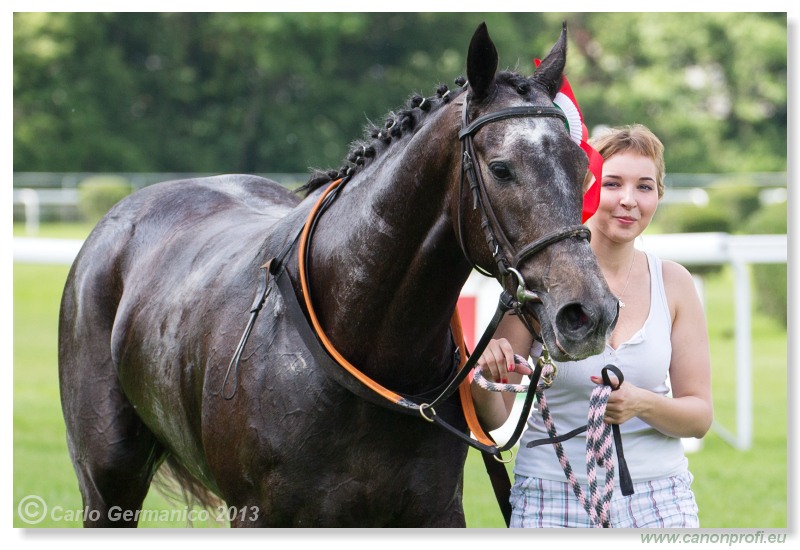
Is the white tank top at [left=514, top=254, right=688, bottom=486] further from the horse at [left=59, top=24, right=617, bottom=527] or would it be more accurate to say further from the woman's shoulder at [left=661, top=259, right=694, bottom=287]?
the horse at [left=59, top=24, right=617, bottom=527]

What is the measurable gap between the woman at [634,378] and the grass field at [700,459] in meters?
2.08

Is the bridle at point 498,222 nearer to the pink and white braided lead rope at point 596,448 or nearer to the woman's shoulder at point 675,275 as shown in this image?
the pink and white braided lead rope at point 596,448

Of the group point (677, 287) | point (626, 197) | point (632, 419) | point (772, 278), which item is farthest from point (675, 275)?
point (772, 278)

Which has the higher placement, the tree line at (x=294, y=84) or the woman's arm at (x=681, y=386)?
the woman's arm at (x=681, y=386)

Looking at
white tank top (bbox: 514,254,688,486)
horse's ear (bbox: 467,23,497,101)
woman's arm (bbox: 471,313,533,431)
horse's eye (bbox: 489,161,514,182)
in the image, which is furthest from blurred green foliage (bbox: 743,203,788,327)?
horse's eye (bbox: 489,161,514,182)

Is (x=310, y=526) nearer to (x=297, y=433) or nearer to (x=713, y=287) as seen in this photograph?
(x=297, y=433)

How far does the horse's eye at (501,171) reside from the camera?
2533 mm

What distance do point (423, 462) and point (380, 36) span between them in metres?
22.9

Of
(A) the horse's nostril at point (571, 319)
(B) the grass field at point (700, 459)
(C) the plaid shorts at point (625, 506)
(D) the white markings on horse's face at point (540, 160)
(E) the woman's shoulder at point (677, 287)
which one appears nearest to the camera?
(A) the horse's nostril at point (571, 319)

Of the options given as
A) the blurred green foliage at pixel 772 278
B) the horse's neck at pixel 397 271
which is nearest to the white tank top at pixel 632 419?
the horse's neck at pixel 397 271

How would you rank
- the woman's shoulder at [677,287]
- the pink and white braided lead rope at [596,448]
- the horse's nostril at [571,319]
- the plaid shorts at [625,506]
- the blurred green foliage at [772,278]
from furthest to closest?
1. the blurred green foliage at [772,278]
2. the woman's shoulder at [677,287]
3. the plaid shorts at [625,506]
4. the pink and white braided lead rope at [596,448]
5. the horse's nostril at [571,319]

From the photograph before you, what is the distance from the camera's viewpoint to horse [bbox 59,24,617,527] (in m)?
2.50

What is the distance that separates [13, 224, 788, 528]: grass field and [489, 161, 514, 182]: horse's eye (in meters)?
2.65
